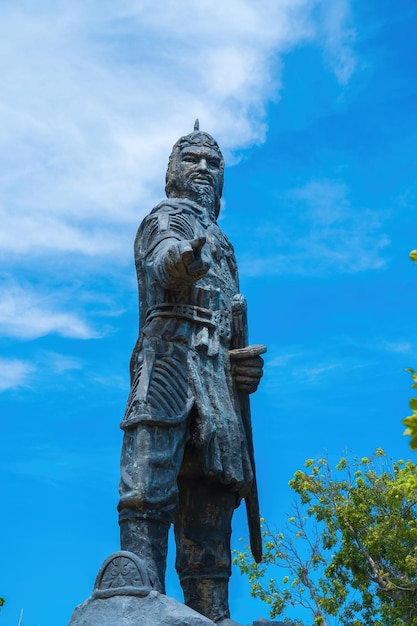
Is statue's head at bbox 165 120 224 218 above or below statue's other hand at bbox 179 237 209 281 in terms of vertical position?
above

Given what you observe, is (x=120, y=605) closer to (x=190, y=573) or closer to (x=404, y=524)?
(x=190, y=573)

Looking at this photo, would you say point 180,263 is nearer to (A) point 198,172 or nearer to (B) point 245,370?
(B) point 245,370

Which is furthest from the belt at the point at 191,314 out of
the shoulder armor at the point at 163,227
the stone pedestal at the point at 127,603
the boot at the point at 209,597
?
the stone pedestal at the point at 127,603

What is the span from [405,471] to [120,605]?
13.7 m

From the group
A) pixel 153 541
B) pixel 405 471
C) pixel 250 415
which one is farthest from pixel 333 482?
pixel 153 541

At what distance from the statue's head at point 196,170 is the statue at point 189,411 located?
0.21 meters

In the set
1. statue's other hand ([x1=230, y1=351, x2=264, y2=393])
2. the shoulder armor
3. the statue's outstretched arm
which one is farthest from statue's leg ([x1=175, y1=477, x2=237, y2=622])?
the shoulder armor

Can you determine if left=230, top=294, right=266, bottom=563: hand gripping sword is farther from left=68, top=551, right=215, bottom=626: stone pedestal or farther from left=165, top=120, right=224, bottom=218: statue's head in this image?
left=68, top=551, right=215, bottom=626: stone pedestal

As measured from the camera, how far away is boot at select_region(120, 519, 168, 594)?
5.65m

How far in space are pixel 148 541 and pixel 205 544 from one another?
25.7 inches

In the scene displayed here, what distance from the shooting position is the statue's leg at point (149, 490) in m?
5.69

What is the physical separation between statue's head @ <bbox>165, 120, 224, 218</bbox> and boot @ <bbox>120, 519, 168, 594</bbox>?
2561mm

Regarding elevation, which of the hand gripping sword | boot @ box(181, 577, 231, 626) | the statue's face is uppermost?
the statue's face

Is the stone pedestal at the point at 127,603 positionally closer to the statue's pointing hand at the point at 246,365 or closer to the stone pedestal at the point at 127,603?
the stone pedestal at the point at 127,603
